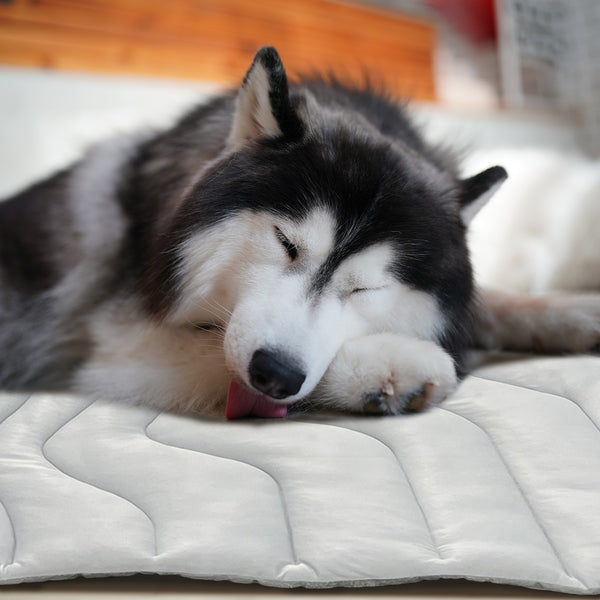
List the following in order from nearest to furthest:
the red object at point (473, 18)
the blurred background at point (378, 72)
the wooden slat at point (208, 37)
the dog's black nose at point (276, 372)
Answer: the dog's black nose at point (276, 372)
the blurred background at point (378, 72)
the wooden slat at point (208, 37)
the red object at point (473, 18)

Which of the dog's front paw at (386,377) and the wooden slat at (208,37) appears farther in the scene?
the wooden slat at (208,37)

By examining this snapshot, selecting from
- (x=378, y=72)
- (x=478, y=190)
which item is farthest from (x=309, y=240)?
(x=378, y=72)

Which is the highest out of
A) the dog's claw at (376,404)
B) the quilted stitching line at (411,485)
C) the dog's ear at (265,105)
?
the dog's ear at (265,105)

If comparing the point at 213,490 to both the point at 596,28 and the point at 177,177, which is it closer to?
the point at 177,177

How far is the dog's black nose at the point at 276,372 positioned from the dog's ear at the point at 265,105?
45cm

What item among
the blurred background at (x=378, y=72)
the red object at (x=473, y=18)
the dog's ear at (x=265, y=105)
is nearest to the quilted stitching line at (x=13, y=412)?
the dog's ear at (x=265, y=105)

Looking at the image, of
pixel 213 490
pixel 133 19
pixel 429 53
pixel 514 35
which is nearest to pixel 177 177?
pixel 213 490

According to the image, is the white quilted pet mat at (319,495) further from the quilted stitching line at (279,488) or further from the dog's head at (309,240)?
the dog's head at (309,240)

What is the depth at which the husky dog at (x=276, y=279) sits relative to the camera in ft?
3.42

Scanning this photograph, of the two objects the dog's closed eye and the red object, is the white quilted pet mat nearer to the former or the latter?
the dog's closed eye

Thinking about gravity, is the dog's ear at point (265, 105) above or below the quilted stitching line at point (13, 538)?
above

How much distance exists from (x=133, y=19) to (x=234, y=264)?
2.11 metres

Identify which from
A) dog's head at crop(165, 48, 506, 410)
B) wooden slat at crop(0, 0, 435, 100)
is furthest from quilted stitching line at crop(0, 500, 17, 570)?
wooden slat at crop(0, 0, 435, 100)

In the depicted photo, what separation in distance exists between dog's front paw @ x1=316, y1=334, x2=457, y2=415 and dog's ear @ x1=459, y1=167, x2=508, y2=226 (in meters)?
0.34
